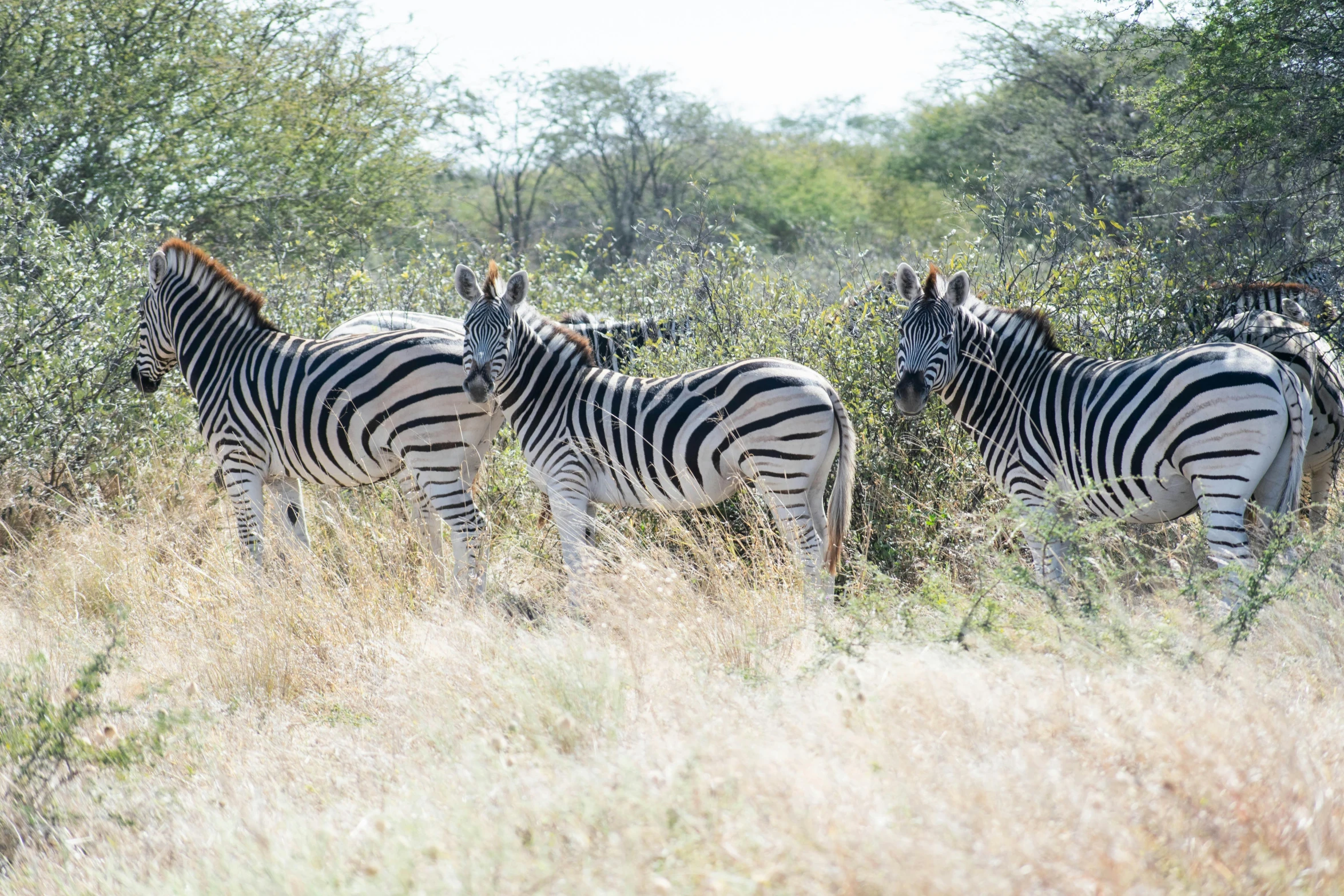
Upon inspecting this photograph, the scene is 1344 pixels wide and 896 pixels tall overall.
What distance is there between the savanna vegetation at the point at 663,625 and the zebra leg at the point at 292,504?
344 millimetres

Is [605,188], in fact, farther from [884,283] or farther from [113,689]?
[113,689]

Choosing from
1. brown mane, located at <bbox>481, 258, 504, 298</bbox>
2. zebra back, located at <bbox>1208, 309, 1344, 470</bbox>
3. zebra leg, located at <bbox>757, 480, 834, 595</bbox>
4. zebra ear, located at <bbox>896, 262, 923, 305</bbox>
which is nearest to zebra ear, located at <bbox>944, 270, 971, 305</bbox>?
zebra ear, located at <bbox>896, 262, 923, 305</bbox>

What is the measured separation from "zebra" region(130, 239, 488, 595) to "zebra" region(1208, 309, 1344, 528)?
3985 mm

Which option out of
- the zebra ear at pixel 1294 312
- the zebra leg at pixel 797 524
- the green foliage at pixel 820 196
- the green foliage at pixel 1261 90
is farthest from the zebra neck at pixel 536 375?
the green foliage at pixel 820 196

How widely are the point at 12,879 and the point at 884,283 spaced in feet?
16.8

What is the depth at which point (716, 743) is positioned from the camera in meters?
2.79

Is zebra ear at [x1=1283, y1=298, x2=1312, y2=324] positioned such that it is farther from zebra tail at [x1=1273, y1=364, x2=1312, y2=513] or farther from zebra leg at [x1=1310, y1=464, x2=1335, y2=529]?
zebra tail at [x1=1273, y1=364, x2=1312, y2=513]

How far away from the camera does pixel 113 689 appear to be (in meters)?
4.59

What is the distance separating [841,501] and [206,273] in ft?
13.0

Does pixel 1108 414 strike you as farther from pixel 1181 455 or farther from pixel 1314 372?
pixel 1314 372

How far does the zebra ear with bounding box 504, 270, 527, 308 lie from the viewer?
17.3ft

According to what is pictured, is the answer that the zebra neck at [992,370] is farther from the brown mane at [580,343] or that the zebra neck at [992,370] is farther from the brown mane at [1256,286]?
the brown mane at [580,343]

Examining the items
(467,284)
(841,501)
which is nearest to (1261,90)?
(841,501)

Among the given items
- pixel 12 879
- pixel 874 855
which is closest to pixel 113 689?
pixel 12 879
